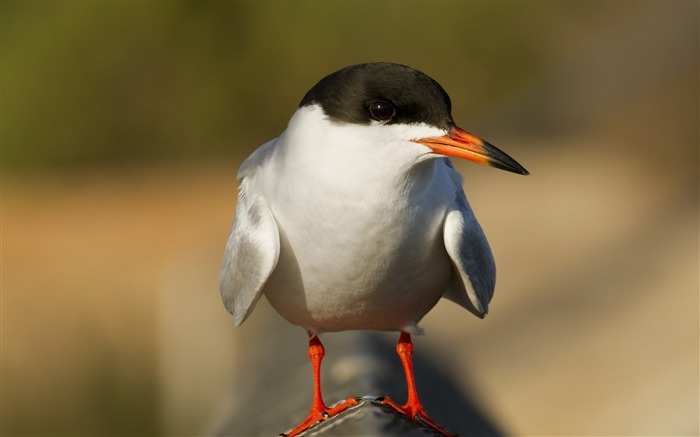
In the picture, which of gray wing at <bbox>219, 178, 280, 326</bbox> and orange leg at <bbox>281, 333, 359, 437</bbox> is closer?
orange leg at <bbox>281, 333, 359, 437</bbox>

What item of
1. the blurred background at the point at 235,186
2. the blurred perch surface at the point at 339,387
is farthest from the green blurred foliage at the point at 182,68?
Result: the blurred perch surface at the point at 339,387

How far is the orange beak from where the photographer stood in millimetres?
2983

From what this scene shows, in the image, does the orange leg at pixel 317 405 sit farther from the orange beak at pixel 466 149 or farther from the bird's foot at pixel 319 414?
the orange beak at pixel 466 149

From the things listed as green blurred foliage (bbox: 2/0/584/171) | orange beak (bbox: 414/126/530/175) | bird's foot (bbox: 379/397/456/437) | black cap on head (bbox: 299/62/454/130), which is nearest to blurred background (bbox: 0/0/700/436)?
green blurred foliage (bbox: 2/0/584/171)

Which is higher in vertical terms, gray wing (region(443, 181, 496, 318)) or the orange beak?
the orange beak

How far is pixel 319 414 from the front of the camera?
325 centimetres

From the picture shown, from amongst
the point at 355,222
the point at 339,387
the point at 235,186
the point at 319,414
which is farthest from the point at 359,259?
the point at 235,186

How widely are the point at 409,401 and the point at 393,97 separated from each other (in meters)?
0.91

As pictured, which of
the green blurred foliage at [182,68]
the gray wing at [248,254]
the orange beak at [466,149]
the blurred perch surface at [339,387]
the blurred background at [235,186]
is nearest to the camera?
the orange beak at [466,149]

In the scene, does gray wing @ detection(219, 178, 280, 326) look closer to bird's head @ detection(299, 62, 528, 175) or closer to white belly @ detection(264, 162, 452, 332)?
white belly @ detection(264, 162, 452, 332)

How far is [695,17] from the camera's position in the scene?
42.1 ft

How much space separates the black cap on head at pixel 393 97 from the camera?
9.84 ft

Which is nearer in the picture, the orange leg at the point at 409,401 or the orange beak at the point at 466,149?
the orange beak at the point at 466,149

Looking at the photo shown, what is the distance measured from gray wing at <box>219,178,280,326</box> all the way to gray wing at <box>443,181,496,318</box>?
1.61 feet
